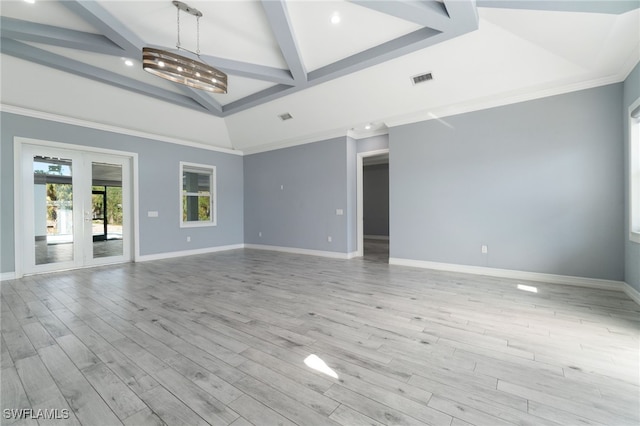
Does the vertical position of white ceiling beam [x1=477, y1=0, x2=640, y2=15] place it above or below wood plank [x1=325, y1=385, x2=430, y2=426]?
above

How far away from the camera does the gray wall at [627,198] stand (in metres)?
3.14

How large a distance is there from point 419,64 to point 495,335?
12.4 feet

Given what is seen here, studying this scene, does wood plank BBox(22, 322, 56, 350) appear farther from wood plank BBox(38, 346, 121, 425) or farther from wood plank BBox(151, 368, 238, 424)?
wood plank BBox(151, 368, 238, 424)

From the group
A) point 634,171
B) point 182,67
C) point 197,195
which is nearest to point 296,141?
point 197,195

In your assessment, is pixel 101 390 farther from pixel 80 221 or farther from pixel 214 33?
pixel 80 221

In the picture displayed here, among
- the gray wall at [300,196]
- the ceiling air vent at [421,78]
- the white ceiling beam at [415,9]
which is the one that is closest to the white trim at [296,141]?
the gray wall at [300,196]

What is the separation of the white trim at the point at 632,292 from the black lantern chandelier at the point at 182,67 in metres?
5.79

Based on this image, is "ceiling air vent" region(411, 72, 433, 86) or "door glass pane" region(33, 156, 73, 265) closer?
"ceiling air vent" region(411, 72, 433, 86)

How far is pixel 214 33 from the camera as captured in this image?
3703mm

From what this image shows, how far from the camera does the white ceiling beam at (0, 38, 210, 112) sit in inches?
151

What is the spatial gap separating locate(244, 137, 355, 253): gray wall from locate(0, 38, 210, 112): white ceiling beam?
8.73 feet

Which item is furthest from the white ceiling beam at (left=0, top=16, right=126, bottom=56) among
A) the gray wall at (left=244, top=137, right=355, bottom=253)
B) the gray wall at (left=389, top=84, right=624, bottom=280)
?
the gray wall at (left=389, top=84, right=624, bottom=280)

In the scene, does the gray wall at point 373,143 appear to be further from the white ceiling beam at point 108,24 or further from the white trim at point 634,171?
the white ceiling beam at point 108,24

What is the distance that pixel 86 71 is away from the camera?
4.42 m
